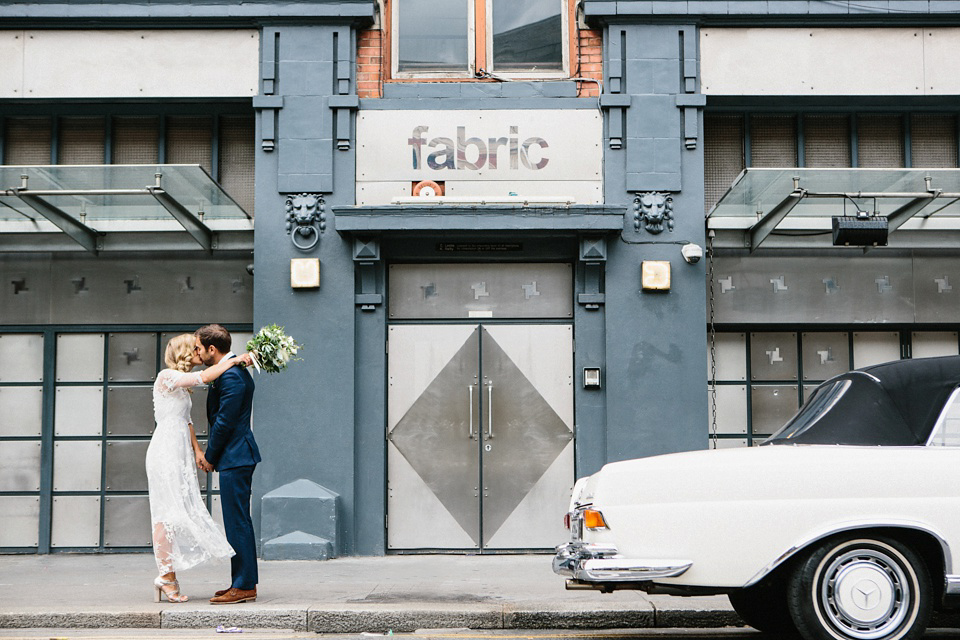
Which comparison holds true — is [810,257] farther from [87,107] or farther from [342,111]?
[87,107]

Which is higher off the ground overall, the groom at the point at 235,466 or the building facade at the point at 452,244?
the building facade at the point at 452,244

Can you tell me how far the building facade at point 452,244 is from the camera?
1101 cm

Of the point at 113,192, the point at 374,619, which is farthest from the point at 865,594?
the point at 113,192

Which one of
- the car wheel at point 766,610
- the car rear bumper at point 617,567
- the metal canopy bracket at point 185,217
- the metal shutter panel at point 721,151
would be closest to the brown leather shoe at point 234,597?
the car rear bumper at point 617,567

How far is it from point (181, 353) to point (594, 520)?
3.59 metres

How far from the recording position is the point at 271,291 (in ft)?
36.3

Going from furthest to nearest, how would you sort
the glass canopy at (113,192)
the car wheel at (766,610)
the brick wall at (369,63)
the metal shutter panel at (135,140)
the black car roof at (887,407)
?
the metal shutter panel at (135,140) → the brick wall at (369,63) → the glass canopy at (113,192) → the car wheel at (766,610) → the black car roof at (887,407)

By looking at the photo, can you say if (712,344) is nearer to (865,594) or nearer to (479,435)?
(479,435)

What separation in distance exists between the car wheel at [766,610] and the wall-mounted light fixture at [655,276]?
15.1 feet

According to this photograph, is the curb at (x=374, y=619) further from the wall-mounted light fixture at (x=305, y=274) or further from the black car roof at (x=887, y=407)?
the wall-mounted light fixture at (x=305, y=274)

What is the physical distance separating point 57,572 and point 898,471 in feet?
24.7

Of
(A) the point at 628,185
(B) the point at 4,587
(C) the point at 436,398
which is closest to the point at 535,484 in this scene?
(C) the point at 436,398

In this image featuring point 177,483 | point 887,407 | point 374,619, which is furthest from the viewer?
point 177,483

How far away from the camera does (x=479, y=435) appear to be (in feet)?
36.7
